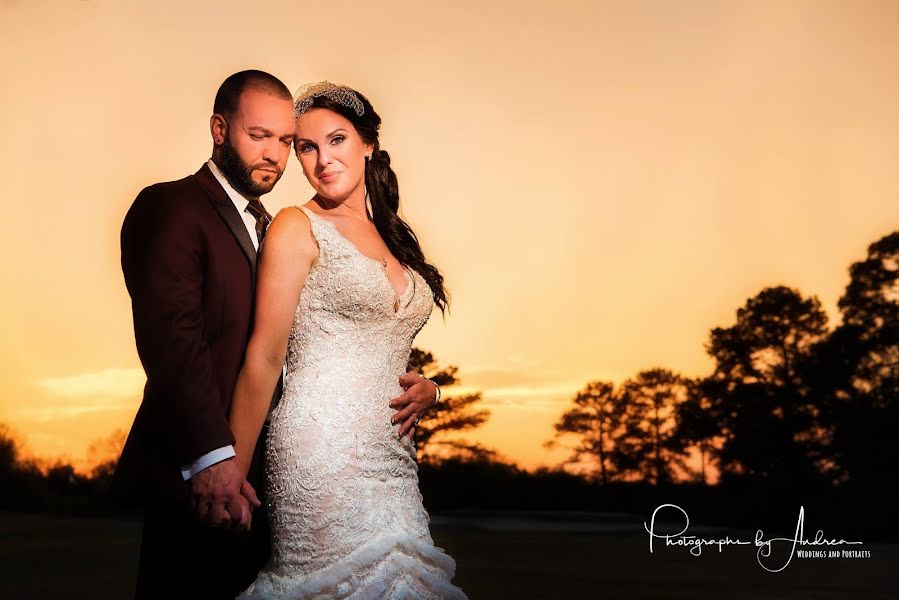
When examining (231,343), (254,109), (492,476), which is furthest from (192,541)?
(492,476)

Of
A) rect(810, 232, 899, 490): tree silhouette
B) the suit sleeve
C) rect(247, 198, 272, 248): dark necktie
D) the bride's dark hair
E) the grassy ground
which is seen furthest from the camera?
rect(810, 232, 899, 490): tree silhouette

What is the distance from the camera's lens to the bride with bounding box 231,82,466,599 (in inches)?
98.3

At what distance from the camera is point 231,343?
2.51 meters

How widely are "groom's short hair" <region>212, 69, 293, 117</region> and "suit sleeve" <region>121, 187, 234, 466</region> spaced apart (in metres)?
0.45

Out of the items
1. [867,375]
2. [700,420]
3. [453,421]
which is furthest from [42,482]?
[867,375]

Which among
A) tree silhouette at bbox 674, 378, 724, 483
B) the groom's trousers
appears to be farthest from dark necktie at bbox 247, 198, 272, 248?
tree silhouette at bbox 674, 378, 724, 483

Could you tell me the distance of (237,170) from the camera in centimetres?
267

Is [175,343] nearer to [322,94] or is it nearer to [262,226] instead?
[262,226]

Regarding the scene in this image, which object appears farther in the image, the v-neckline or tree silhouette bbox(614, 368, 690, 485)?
tree silhouette bbox(614, 368, 690, 485)

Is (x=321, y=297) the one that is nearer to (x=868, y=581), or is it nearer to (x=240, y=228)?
(x=240, y=228)

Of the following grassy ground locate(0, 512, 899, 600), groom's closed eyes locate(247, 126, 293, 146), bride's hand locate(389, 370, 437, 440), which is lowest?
grassy ground locate(0, 512, 899, 600)

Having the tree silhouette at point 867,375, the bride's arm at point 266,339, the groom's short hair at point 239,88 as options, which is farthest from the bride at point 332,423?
the tree silhouette at point 867,375

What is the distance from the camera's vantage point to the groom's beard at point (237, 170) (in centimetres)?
267

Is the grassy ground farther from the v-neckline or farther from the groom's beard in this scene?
the groom's beard
